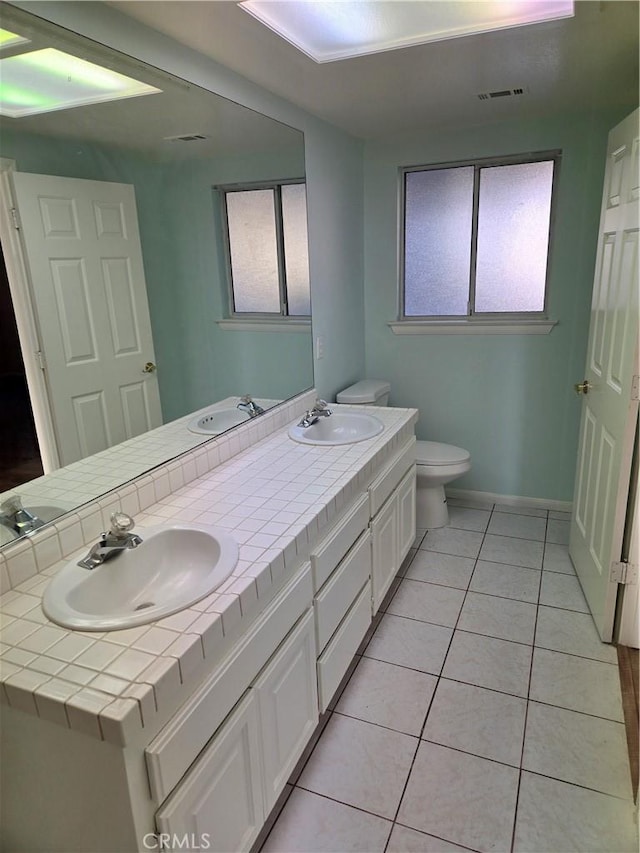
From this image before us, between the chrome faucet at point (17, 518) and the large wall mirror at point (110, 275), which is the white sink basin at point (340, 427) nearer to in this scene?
the large wall mirror at point (110, 275)

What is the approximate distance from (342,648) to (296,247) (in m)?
1.85

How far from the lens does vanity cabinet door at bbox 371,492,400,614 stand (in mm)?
2260

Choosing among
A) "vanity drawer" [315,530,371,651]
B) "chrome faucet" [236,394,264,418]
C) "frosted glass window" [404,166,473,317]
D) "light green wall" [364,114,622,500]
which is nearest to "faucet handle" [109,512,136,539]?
"vanity drawer" [315,530,371,651]

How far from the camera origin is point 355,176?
334 cm

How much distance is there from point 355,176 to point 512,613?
2.60 metres

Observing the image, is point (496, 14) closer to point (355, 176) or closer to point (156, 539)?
point (355, 176)

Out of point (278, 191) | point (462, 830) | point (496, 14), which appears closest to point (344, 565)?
point (462, 830)

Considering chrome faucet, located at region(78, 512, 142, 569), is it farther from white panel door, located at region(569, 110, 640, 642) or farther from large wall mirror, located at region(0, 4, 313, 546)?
white panel door, located at region(569, 110, 640, 642)

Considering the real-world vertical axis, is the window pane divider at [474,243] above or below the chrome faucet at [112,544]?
above

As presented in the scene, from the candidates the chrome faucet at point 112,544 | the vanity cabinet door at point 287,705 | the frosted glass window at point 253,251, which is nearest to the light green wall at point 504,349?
the frosted glass window at point 253,251

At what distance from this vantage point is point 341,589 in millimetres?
1899

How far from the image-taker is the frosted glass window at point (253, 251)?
228 centimetres

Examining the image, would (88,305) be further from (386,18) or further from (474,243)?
(474,243)

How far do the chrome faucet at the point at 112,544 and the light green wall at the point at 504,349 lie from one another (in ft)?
8.36
